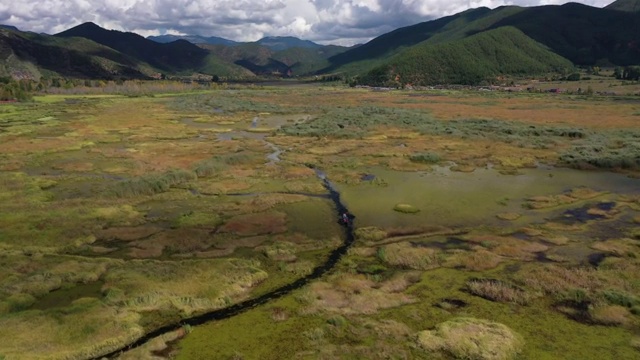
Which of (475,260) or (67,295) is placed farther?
(475,260)

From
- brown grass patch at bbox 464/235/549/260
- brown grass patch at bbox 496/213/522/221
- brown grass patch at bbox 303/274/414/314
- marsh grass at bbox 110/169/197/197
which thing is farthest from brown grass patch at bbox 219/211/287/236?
brown grass patch at bbox 496/213/522/221

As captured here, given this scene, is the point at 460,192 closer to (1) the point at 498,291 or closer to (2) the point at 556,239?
(2) the point at 556,239

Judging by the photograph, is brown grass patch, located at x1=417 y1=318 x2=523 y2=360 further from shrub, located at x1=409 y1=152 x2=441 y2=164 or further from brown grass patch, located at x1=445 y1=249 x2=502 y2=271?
shrub, located at x1=409 y1=152 x2=441 y2=164

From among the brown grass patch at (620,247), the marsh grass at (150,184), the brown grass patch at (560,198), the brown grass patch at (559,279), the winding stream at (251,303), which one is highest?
the marsh grass at (150,184)

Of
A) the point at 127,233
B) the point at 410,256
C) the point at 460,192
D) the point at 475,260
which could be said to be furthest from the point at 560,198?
the point at 127,233

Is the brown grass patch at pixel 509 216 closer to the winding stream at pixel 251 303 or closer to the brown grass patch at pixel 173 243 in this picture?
the winding stream at pixel 251 303

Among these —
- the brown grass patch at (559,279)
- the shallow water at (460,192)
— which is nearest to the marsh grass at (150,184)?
the shallow water at (460,192)
